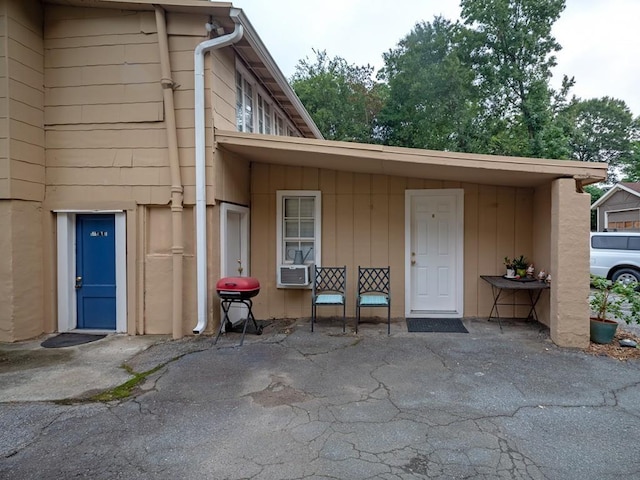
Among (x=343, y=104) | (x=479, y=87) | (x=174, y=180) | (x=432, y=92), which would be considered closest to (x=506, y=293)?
(x=174, y=180)

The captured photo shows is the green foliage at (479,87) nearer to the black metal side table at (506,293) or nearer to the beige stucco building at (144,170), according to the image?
the black metal side table at (506,293)

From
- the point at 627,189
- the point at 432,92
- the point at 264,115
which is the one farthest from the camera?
the point at 627,189

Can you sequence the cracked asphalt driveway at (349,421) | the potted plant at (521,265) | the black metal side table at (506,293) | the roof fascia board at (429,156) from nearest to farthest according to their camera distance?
1. the cracked asphalt driveway at (349,421)
2. the roof fascia board at (429,156)
3. the black metal side table at (506,293)
4. the potted plant at (521,265)

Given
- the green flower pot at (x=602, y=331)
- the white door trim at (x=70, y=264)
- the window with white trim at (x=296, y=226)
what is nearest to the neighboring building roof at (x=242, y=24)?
the window with white trim at (x=296, y=226)

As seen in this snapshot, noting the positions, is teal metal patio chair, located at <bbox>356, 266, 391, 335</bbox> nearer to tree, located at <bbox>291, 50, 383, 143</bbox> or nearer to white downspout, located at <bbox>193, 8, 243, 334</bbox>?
white downspout, located at <bbox>193, 8, 243, 334</bbox>

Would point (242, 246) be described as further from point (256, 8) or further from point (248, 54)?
point (256, 8)

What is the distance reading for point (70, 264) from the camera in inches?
205

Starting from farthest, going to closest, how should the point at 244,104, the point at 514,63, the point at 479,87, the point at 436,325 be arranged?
the point at 479,87
the point at 514,63
the point at 244,104
the point at 436,325

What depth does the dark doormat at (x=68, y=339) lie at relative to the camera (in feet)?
15.6

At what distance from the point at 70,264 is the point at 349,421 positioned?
4428 mm

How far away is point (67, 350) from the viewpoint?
14.8 ft

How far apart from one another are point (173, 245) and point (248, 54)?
10.2 ft

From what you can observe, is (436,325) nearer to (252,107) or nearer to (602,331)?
(602,331)

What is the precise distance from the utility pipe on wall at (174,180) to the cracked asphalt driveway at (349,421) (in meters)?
0.84
